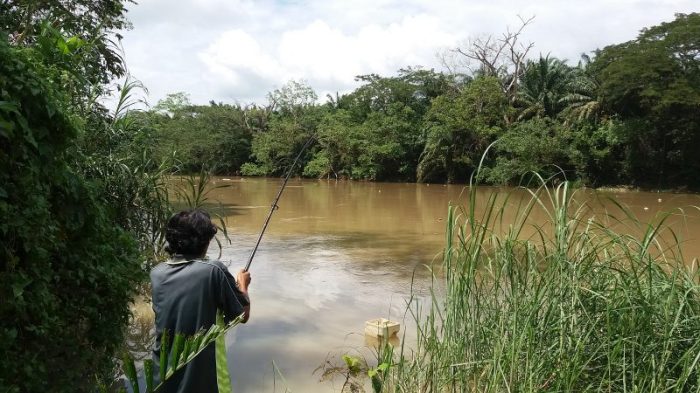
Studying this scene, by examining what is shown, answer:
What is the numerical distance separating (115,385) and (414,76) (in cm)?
3096

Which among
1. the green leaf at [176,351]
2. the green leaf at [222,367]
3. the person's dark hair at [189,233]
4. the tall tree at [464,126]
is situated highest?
the tall tree at [464,126]

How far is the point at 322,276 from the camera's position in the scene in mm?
7785

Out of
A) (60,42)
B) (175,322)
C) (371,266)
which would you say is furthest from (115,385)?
(371,266)

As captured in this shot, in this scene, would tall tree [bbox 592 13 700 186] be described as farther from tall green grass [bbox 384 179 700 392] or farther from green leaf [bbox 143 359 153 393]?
green leaf [bbox 143 359 153 393]

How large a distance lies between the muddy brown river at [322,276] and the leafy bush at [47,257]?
138 cm

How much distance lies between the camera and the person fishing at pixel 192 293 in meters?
1.97

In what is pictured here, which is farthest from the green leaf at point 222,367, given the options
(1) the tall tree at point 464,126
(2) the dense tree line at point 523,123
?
(1) the tall tree at point 464,126

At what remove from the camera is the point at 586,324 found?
2.53 metres

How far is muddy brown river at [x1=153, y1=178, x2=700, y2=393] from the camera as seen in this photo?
4438 millimetres

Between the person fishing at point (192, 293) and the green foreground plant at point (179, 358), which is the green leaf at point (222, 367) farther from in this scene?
the person fishing at point (192, 293)

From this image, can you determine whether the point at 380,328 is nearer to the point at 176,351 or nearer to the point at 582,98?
the point at 176,351

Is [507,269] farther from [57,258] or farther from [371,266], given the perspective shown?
[371,266]

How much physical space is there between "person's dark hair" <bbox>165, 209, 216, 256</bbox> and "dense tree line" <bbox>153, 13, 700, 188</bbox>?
43.6 feet

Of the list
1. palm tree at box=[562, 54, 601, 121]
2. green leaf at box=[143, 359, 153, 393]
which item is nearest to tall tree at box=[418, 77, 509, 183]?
palm tree at box=[562, 54, 601, 121]
